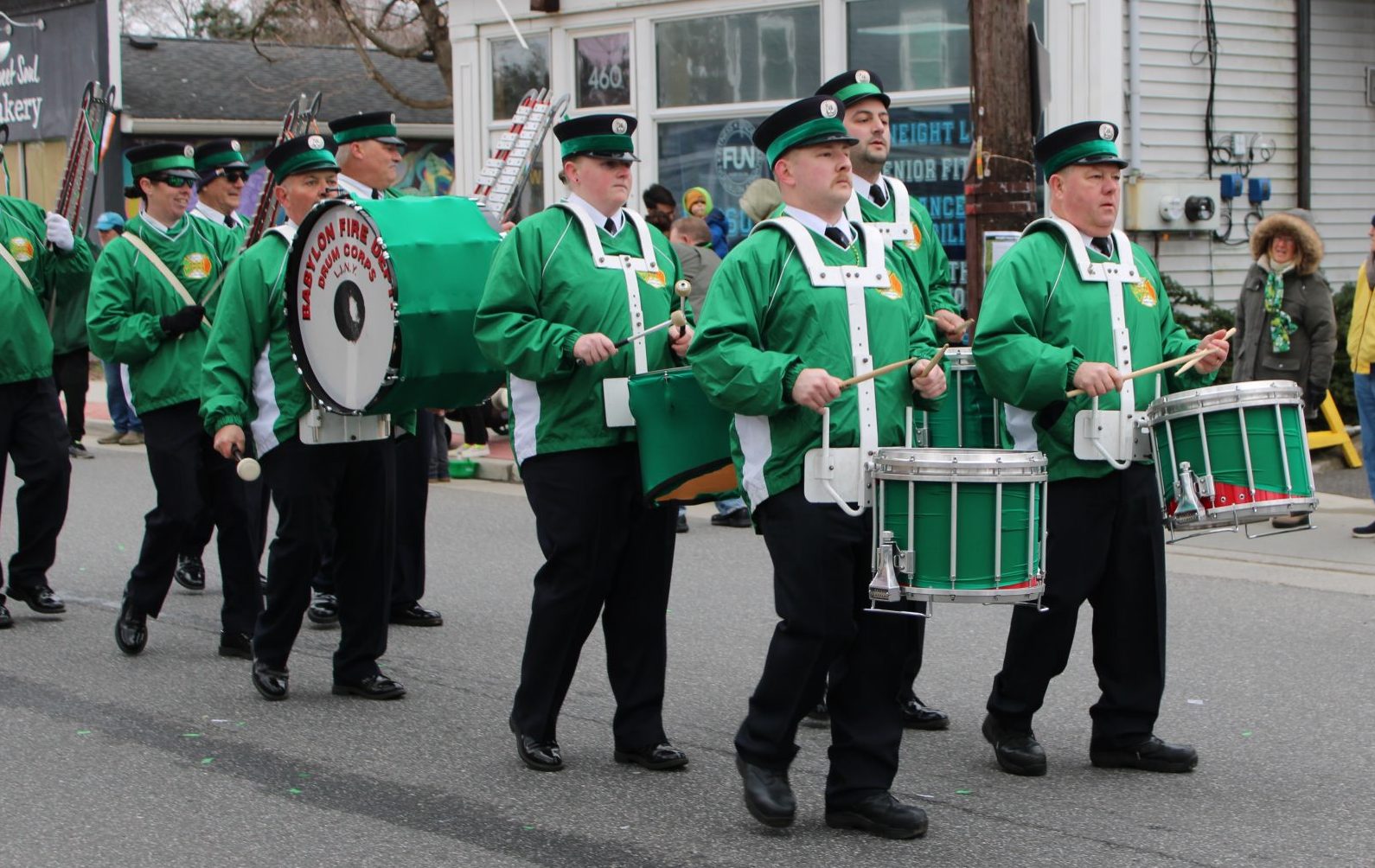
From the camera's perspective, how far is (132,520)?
11.5 meters

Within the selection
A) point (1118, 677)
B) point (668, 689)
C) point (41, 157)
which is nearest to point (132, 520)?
point (668, 689)

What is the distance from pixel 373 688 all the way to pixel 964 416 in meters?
2.42

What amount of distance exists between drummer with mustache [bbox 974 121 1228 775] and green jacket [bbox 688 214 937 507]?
18.5 inches

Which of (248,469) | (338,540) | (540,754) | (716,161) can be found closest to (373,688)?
(338,540)

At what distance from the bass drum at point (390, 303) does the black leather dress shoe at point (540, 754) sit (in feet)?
3.95

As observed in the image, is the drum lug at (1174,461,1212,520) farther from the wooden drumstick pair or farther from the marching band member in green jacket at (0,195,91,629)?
the marching band member in green jacket at (0,195,91,629)

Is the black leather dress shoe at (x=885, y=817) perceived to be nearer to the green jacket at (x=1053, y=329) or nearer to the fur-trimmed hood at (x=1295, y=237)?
the green jacket at (x=1053, y=329)

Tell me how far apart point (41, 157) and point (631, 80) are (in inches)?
510

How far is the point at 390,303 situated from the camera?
233 inches

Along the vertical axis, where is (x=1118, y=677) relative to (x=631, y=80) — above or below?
below

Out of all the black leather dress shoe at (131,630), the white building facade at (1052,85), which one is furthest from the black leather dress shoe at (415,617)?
the white building facade at (1052,85)

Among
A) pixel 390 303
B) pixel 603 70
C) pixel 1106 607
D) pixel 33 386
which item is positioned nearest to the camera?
pixel 1106 607

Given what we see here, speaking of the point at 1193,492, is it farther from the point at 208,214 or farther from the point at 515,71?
the point at 515,71

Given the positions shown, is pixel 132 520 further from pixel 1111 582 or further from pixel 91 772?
pixel 1111 582
